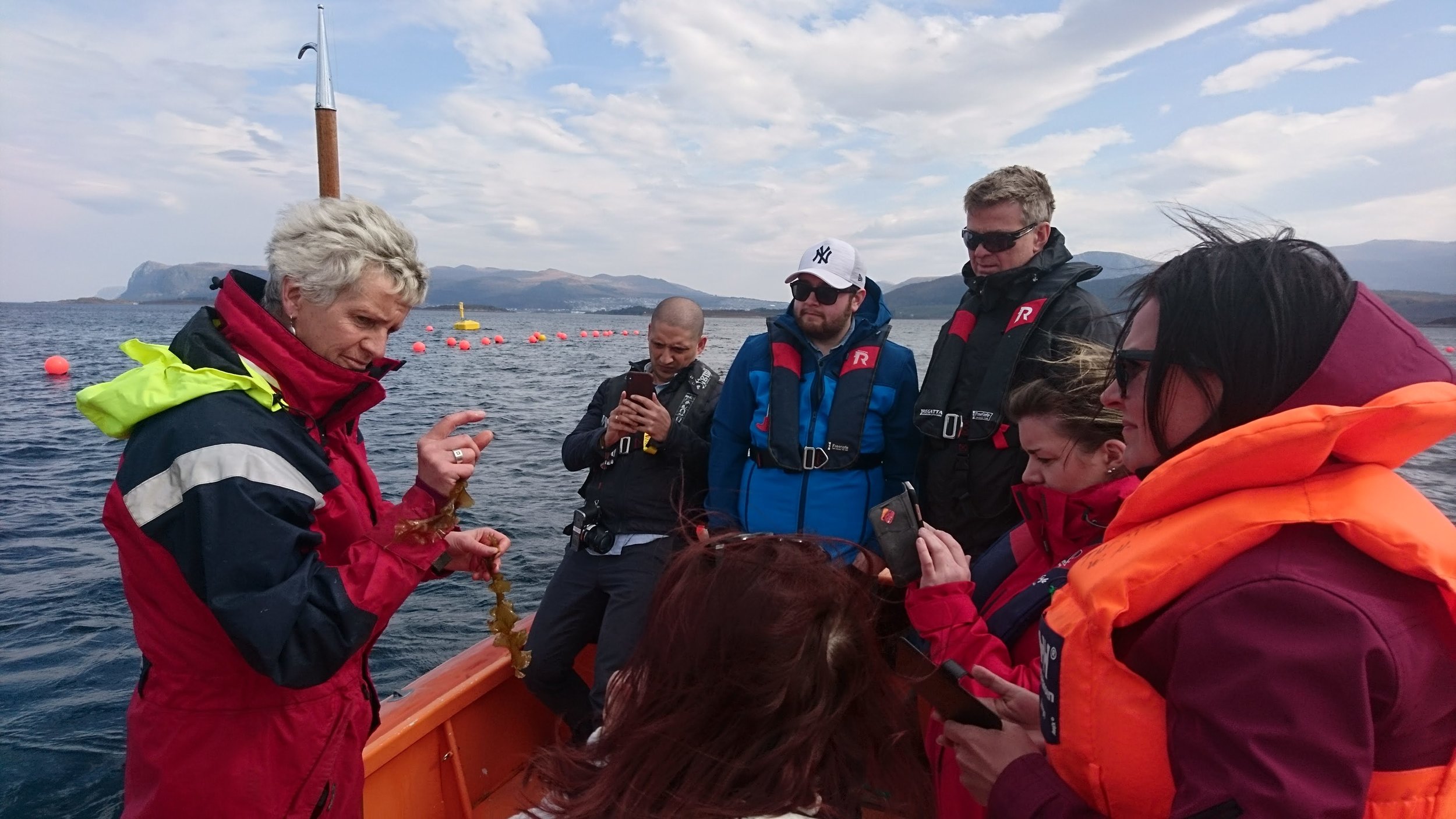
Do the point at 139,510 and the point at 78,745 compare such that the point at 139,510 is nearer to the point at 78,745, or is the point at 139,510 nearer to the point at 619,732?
the point at 619,732

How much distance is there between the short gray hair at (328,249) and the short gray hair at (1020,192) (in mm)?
2219

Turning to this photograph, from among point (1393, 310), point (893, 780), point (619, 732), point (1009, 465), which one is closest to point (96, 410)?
point (619, 732)

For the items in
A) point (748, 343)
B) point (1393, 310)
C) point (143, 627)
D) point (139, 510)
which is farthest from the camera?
point (748, 343)

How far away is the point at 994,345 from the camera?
3.17m

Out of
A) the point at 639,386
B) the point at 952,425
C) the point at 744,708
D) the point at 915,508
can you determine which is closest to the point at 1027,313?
the point at 952,425

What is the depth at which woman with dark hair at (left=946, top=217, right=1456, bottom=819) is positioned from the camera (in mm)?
924

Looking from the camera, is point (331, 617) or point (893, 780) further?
point (331, 617)

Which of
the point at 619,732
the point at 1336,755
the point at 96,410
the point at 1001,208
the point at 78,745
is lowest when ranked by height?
the point at 78,745

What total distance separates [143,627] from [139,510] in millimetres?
340

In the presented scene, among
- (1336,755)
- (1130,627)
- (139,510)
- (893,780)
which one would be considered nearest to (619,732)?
(893,780)

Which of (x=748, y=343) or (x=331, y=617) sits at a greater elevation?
(x=748, y=343)

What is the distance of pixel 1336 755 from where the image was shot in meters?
0.91

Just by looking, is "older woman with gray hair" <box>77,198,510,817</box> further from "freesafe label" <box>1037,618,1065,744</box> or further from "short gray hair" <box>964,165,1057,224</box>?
"short gray hair" <box>964,165,1057,224</box>

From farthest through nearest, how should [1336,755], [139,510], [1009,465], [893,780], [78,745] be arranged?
[78,745] < [1009,465] < [139,510] < [893,780] < [1336,755]
